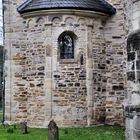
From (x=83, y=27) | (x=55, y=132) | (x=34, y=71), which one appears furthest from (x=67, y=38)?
(x=55, y=132)

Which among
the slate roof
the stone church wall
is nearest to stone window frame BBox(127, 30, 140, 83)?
the slate roof

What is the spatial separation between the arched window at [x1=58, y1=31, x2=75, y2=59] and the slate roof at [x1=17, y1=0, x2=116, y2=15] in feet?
3.99

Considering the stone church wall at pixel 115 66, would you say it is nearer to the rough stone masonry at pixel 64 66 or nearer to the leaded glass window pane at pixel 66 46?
the rough stone masonry at pixel 64 66

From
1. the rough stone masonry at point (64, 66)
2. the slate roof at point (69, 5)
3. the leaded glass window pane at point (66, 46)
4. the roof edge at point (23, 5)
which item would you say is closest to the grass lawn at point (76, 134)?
the rough stone masonry at point (64, 66)

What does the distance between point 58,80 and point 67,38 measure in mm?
1807

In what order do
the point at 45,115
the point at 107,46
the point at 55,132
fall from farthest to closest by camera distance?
the point at 107,46 → the point at 45,115 → the point at 55,132

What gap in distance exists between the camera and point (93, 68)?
1744 cm

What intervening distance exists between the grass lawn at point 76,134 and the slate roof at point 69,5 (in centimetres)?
474

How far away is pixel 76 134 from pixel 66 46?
4.38 meters

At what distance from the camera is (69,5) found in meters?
16.9

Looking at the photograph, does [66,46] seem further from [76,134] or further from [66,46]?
[76,134]

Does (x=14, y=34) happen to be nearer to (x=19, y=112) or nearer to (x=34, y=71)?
(x=34, y=71)

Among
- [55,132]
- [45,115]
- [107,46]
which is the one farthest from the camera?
[107,46]

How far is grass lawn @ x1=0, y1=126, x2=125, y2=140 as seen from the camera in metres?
13.7
